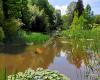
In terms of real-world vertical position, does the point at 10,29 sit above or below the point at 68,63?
above

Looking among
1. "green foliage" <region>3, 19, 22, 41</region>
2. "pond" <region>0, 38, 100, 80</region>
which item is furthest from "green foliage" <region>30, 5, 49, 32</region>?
"pond" <region>0, 38, 100, 80</region>

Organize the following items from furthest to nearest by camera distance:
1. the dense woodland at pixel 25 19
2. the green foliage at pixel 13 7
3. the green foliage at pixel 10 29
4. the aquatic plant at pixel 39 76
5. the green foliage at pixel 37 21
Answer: the green foliage at pixel 37 21 < the green foliage at pixel 13 7 < the green foliage at pixel 10 29 < the dense woodland at pixel 25 19 < the aquatic plant at pixel 39 76

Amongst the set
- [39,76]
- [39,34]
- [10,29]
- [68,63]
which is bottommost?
[39,34]

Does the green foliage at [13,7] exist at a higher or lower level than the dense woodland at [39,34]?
higher

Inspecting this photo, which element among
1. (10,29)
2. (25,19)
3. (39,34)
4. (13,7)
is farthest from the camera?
(25,19)

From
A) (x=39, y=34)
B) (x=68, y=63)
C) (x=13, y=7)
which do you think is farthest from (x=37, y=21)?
(x=68, y=63)

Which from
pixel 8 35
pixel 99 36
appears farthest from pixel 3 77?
pixel 8 35

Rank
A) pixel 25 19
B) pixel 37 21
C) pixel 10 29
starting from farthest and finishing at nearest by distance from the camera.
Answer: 1. pixel 37 21
2. pixel 25 19
3. pixel 10 29

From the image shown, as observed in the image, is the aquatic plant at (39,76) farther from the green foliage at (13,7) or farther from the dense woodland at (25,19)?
the green foliage at (13,7)

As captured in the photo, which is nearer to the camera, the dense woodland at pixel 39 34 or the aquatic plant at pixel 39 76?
the aquatic plant at pixel 39 76

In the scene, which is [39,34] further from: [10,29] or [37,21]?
[10,29]

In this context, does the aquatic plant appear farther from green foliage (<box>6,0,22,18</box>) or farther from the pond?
green foliage (<box>6,0,22,18</box>)

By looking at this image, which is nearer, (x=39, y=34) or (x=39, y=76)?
(x=39, y=76)

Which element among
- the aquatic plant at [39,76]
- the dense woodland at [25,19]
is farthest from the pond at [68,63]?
the dense woodland at [25,19]
